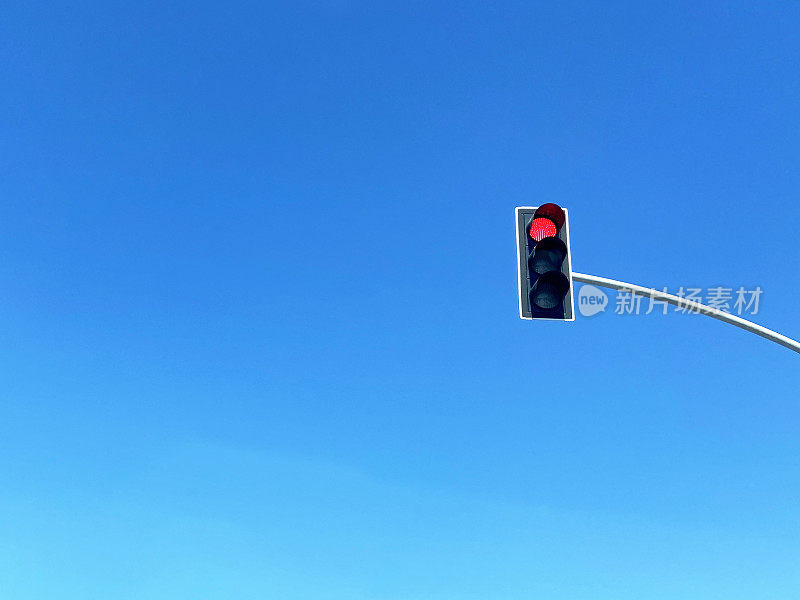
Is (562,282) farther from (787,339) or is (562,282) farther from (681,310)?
(787,339)

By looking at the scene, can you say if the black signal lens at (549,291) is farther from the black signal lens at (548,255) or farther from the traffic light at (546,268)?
the black signal lens at (548,255)

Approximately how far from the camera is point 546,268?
788cm

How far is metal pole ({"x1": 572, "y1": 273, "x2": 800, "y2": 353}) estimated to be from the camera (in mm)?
8328

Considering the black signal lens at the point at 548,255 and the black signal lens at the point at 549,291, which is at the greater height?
the black signal lens at the point at 548,255

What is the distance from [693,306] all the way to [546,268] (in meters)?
1.96

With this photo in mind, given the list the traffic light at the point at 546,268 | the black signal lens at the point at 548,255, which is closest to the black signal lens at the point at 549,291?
the traffic light at the point at 546,268

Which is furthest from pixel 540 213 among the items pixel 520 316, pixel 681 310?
pixel 681 310

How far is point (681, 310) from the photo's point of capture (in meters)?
8.45

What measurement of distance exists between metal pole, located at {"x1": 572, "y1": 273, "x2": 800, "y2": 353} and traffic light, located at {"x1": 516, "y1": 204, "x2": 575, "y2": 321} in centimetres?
45

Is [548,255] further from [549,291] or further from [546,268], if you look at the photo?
[549,291]

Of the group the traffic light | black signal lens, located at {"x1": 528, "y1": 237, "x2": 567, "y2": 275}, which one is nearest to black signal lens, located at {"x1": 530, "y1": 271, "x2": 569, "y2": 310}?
the traffic light

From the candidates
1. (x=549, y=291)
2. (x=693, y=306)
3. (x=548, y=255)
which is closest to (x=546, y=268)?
(x=548, y=255)

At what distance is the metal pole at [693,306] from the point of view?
8.33m

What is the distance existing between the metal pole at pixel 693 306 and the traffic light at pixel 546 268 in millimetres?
452
